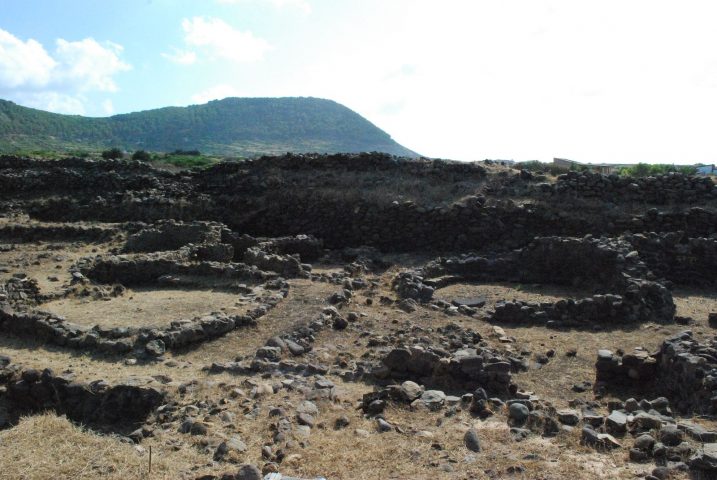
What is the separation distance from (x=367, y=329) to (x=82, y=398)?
17.0 feet

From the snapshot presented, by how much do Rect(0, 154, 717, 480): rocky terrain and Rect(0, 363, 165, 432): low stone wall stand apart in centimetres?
3

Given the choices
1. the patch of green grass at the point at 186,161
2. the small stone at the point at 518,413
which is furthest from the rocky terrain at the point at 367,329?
the patch of green grass at the point at 186,161

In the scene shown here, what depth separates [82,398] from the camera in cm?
750

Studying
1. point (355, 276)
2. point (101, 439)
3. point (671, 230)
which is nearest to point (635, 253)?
point (671, 230)

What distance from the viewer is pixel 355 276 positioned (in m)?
15.4

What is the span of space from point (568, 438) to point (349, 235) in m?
15.1

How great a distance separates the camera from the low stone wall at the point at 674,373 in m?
7.00

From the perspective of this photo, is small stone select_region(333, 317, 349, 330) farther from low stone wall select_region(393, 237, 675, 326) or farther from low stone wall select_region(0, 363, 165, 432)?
low stone wall select_region(0, 363, 165, 432)

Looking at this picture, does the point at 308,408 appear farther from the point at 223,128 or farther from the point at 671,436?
the point at 223,128

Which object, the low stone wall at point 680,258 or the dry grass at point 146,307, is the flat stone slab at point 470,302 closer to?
the dry grass at point 146,307

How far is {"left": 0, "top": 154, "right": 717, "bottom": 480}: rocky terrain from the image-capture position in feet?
18.8

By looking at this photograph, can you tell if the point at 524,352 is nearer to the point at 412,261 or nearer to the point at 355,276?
the point at 355,276

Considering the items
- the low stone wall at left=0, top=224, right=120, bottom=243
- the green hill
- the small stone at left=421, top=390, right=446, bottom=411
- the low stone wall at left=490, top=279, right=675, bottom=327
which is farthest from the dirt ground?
the green hill

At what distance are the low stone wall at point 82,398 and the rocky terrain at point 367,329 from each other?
0.09 ft
